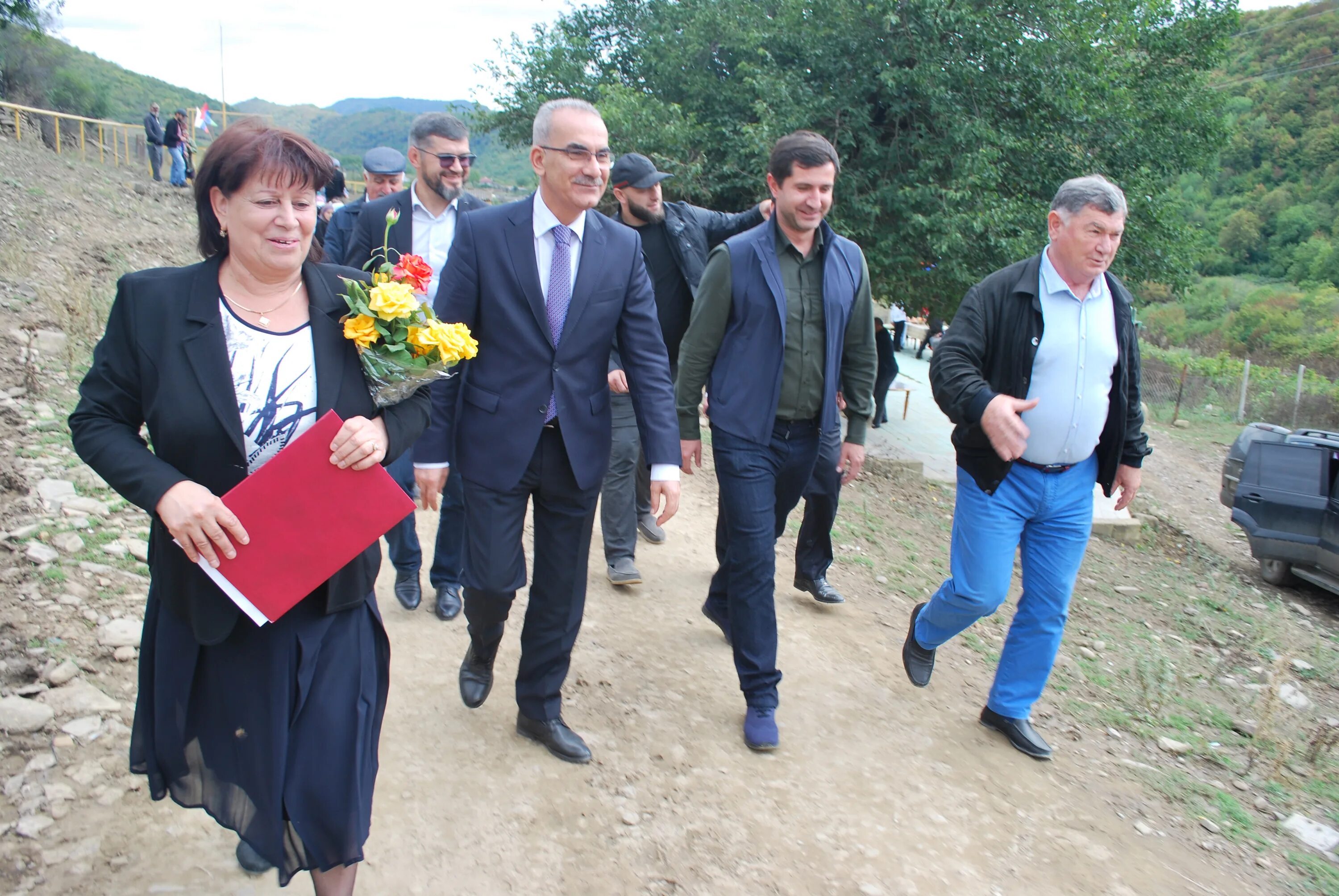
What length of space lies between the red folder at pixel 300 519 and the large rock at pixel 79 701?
6.12ft

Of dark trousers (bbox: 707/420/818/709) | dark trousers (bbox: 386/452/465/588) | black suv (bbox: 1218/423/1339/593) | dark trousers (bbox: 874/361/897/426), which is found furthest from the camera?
dark trousers (bbox: 874/361/897/426)

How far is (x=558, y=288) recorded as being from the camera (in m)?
3.30

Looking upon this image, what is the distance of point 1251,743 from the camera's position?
15.5 ft

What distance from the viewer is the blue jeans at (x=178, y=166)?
21.8 metres

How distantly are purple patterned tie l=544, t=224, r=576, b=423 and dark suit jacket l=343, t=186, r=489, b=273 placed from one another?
1.39 m

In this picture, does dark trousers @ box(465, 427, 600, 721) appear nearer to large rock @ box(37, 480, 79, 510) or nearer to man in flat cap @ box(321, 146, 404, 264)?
man in flat cap @ box(321, 146, 404, 264)

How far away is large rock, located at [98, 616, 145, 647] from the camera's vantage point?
395cm

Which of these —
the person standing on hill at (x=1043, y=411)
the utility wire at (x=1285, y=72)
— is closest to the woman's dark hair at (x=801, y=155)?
the person standing on hill at (x=1043, y=411)

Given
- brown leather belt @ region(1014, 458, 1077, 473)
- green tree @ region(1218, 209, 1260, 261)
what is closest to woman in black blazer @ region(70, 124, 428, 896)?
brown leather belt @ region(1014, 458, 1077, 473)

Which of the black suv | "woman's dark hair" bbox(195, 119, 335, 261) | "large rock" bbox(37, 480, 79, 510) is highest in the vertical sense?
"woman's dark hair" bbox(195, 119, 335, 261)

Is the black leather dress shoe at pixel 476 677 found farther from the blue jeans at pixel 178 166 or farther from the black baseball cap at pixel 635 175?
the blue jeans at pixel 178 166

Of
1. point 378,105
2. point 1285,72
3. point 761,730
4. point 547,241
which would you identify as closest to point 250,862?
point 761,730

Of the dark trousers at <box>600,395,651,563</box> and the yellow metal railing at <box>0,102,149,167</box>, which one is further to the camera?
the yellow metal railing at <box>0,102,149,167</box>

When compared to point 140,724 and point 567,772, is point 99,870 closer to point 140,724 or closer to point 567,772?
point 140,724
